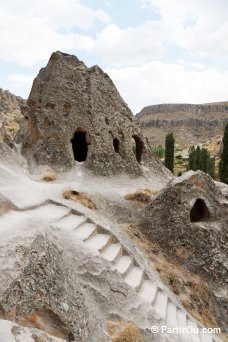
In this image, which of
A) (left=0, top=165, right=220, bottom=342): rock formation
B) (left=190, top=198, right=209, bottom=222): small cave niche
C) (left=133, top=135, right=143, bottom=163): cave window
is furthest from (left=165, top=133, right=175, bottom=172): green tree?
(left=0, top=165, right=220, bottom=342): rock formation

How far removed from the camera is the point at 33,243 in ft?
32.1

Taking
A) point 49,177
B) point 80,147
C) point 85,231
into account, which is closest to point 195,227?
point 85,231

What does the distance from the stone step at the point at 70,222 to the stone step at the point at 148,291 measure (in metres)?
3.13


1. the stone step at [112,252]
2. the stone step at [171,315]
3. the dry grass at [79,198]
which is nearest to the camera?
the stone step at [171,315]

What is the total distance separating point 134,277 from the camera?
1390cm

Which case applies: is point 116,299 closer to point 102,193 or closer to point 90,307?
point 90,307

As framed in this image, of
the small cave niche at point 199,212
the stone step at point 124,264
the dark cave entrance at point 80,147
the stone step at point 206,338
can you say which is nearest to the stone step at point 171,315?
the stone step at point 206,338

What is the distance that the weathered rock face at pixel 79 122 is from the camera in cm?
2492

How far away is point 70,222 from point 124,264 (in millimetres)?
2463

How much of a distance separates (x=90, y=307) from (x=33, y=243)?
8.19 ft

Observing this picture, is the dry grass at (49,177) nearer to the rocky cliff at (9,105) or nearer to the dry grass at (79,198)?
the dry grass at (79,198)

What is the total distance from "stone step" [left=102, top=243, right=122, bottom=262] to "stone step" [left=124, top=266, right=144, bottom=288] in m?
0.73

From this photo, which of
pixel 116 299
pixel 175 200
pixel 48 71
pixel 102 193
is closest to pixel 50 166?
pixel 102 193

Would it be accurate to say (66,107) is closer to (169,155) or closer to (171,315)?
(171,315)
